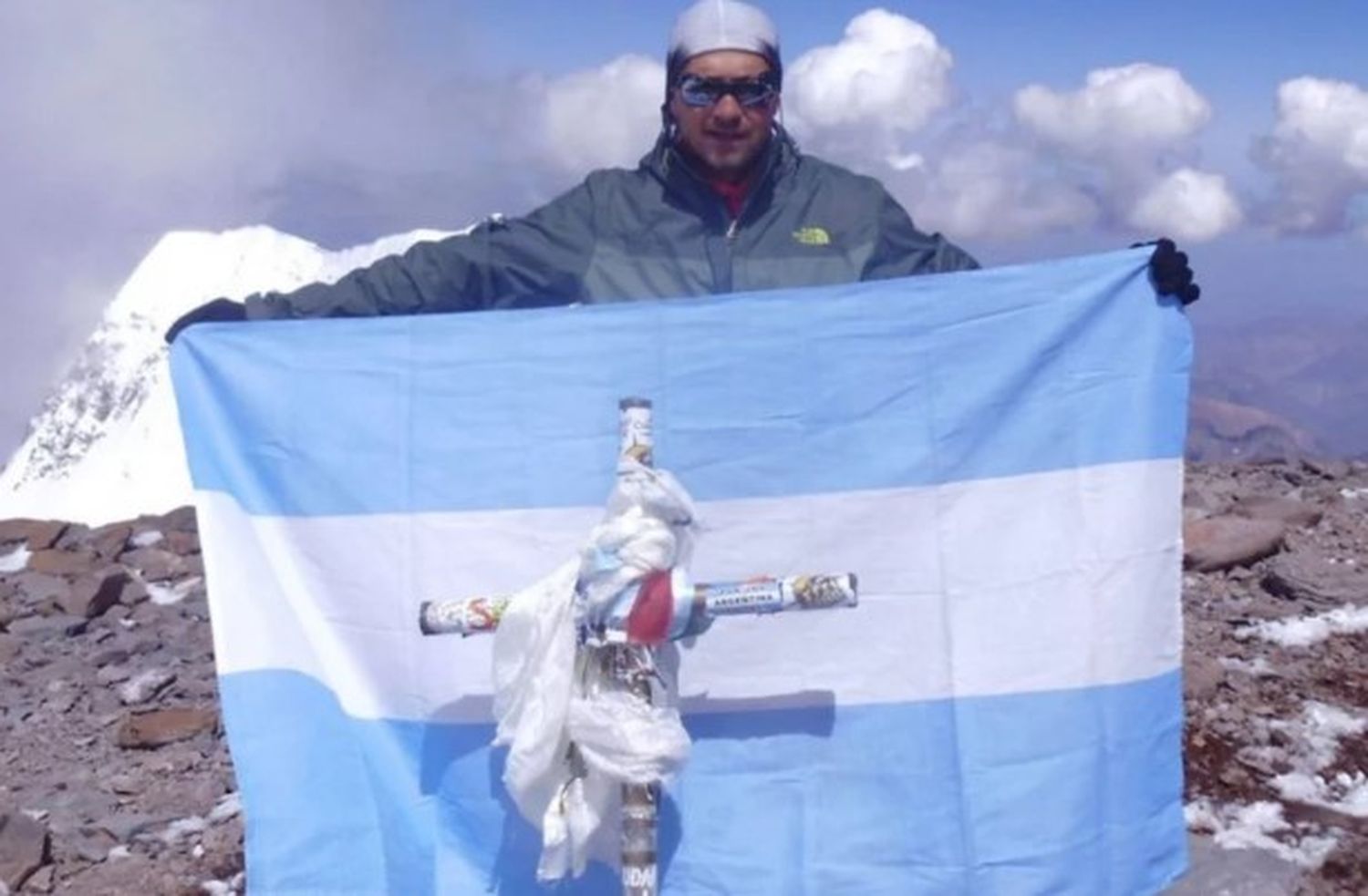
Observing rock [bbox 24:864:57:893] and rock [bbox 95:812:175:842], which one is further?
rock [bbox 95:812:175:842]

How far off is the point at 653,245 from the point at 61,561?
7.82 metres

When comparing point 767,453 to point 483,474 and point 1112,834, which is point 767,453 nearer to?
point 483,474

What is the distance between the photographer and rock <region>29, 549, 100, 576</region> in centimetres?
1094

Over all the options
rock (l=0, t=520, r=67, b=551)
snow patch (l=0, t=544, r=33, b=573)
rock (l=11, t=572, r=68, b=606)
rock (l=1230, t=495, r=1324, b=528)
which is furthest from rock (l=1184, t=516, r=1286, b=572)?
rock (l=0, t=520, r=67, b=551)

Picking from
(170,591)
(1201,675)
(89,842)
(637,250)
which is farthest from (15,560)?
(1201,675)

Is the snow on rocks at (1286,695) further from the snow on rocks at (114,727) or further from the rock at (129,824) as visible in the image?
the rock at (129,824)

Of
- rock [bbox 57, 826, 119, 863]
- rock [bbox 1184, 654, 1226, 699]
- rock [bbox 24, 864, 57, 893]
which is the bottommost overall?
rock [bbox 24, 864, 57, 893]

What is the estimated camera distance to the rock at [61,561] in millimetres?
Answer: 10938

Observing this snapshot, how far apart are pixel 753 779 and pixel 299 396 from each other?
1624 mm

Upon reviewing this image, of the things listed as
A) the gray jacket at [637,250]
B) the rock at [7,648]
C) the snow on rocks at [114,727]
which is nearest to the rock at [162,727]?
the snow on rocks at [114,727]

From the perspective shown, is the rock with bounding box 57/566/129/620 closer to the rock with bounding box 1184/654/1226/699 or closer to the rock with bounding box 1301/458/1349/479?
the rock with bounding box 1184/654/1226/699

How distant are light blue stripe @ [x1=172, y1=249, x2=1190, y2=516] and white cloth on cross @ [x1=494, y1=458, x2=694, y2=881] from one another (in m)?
0.60

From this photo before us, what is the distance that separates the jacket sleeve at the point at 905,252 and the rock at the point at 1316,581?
11.0 feet

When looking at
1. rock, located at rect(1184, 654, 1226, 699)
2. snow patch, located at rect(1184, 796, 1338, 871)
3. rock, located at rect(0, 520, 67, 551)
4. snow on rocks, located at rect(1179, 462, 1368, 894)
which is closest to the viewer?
snow patch, located at rect(1184, 796, 1338, 871)
